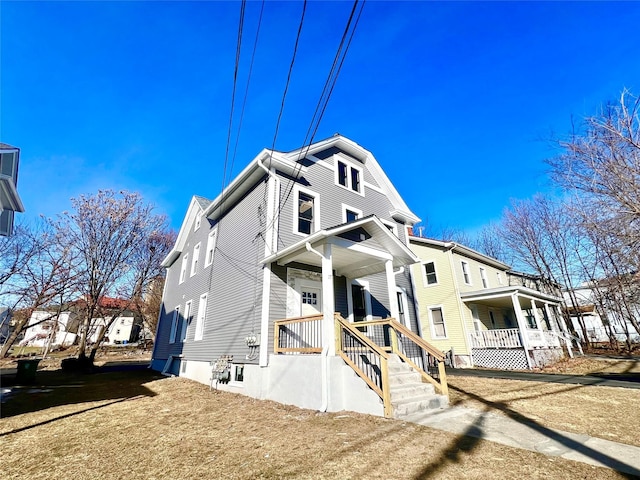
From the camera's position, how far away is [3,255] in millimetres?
16203

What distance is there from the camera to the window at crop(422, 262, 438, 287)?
1784 cm

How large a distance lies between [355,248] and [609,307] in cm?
1784

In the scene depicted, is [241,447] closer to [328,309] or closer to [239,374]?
[328,309]

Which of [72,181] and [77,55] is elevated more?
[72,181]

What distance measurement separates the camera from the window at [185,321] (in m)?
13.5

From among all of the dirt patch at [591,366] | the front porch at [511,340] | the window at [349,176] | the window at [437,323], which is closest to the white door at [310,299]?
the window at [349,176]

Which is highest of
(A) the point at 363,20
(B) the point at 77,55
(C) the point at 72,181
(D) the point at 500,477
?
(C) the point at 72,181

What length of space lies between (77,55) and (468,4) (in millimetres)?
11656

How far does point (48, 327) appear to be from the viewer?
81.9 ft

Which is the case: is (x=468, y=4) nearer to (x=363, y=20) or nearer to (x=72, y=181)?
(x=363, y=20)

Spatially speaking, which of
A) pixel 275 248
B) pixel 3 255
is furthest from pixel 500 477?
pixel 3 255

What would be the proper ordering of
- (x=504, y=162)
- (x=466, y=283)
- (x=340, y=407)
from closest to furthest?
(x=340, y=407) < (x=504, y=162) < (x=466, y=283)

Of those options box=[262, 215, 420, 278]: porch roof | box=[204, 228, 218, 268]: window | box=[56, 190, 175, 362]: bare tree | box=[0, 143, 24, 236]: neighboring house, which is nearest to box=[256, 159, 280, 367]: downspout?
box=[262, 215, 420, 278]: porch roof

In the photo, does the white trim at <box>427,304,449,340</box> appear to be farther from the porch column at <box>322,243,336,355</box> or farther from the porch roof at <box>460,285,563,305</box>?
the porch column at <box>322,243,336,355</box>
